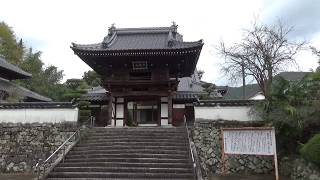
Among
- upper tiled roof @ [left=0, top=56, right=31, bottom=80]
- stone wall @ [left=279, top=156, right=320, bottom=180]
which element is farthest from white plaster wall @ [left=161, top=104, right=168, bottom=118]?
upper tiled roof @ [left=0, top=56, right=31, bottom=80]

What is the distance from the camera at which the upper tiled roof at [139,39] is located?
2362 centimetres

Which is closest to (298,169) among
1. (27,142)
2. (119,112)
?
(27,142)

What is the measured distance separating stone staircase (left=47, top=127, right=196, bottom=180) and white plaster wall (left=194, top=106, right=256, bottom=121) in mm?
1297

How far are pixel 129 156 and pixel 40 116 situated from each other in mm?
6155

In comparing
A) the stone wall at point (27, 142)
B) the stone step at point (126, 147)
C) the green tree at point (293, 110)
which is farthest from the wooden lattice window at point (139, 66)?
the green tree at point (293, 110)

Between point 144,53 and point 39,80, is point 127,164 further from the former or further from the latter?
point 39,80

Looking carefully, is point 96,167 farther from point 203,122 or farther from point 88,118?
point 88,118

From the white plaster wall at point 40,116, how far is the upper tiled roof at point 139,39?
473 cm

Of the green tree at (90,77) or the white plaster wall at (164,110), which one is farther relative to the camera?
the green tree at (90,77)

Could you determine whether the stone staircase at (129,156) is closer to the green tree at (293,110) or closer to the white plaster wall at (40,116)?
the white plaster wall at (40,116)

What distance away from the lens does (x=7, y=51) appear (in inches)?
1818

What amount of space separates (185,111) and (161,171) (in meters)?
10.9

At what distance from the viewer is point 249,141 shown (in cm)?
1429

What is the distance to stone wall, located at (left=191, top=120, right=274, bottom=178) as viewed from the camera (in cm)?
1650
